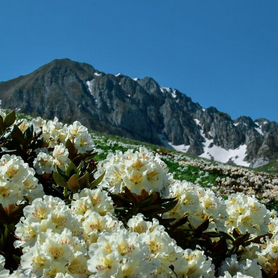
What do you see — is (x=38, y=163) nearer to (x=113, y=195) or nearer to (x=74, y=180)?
(x=74, y=180)

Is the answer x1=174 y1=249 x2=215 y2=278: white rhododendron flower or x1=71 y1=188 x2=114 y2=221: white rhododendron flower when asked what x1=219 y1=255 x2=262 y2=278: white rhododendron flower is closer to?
x1=174 y1=249 x2=215 y2=278: white rhododendron flower

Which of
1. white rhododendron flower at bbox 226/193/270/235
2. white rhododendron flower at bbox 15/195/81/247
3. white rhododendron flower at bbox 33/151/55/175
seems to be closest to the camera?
white rhododendron flower at bbox 15/195/81/247

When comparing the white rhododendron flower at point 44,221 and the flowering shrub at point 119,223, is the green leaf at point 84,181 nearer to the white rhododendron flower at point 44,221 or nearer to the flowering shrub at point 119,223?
the flowering shrub at point 119,223

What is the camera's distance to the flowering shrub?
3.86 m

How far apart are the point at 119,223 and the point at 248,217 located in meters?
1.78

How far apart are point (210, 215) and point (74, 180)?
1.39 meters

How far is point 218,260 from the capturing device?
17.5 feet

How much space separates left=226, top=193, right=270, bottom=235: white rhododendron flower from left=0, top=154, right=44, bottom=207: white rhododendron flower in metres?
1.98

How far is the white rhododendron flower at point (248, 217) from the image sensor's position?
567 cm

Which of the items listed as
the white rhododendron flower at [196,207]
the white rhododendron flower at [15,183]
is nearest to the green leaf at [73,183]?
the white rhododendron flower at [15,183]

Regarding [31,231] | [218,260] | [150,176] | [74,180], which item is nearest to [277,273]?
[218,260]

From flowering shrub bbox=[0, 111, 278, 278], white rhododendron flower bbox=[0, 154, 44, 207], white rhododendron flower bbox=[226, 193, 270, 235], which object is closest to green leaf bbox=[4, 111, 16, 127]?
flowering shrub bbox=[0, 111, 278, 278]

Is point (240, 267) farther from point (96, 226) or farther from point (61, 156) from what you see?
point (61, 156)

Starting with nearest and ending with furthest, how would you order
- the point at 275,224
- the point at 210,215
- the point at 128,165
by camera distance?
the point at 128,165 → the point at 210,215 → the point at 275,224
